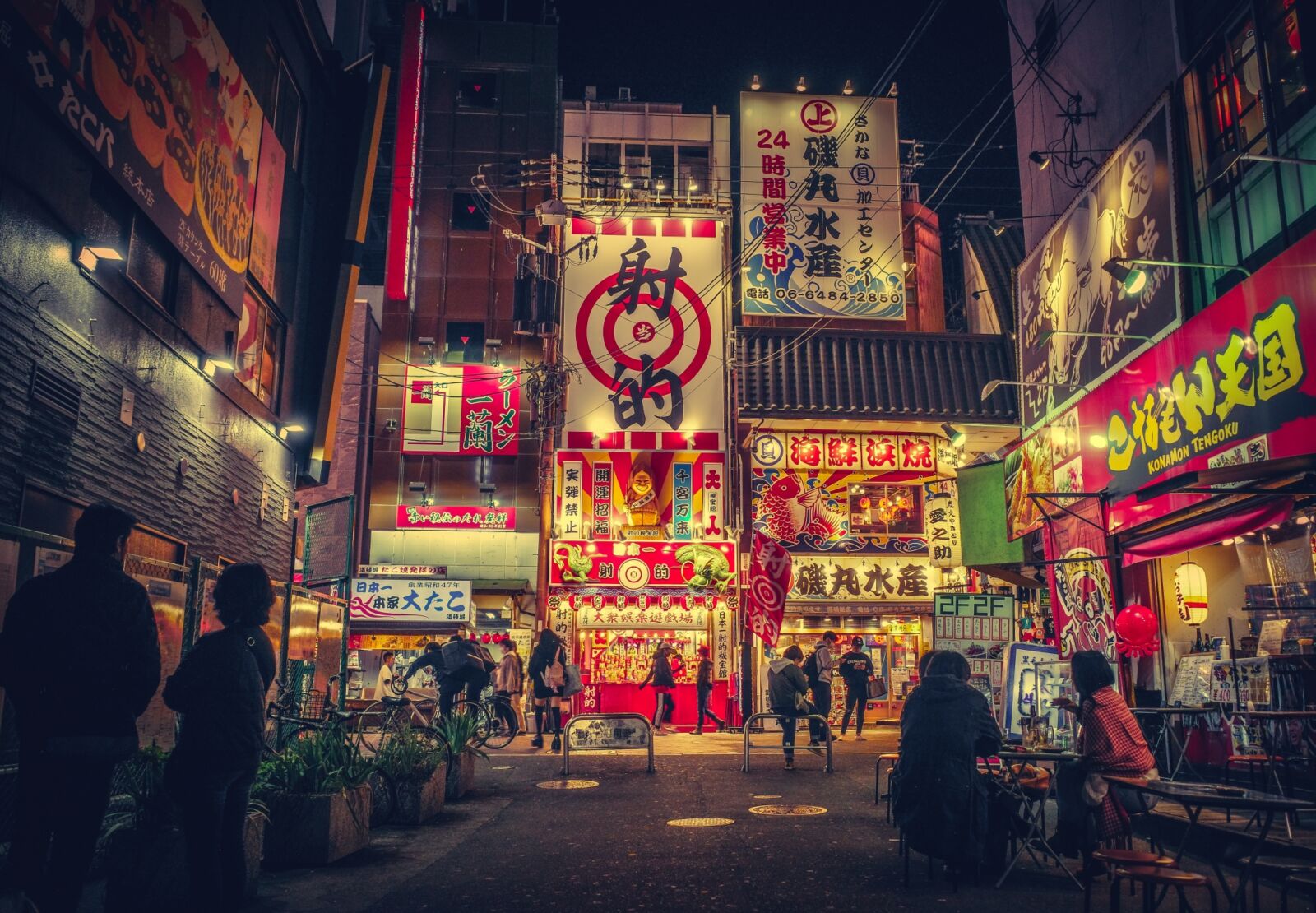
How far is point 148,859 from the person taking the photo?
5805 mm

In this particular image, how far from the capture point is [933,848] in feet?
22.1

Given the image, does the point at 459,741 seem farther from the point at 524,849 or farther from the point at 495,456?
the point at 495,456

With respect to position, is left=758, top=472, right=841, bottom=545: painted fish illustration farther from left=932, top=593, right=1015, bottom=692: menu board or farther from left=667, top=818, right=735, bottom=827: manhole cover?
left=667, top=818, right=735, bottom=827: manhole cover

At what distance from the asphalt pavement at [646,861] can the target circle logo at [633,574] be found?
10.6 meters

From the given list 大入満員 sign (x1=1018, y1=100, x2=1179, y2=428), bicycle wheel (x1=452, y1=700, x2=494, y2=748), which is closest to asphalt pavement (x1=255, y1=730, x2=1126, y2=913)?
bicycle wheel (x1=452, y1=700, x2=494, y2=748)

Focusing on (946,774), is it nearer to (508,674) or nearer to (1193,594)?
(1193,594)

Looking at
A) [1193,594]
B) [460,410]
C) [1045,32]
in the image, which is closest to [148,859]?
[1193,594]

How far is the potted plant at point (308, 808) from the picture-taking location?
735 centimetres

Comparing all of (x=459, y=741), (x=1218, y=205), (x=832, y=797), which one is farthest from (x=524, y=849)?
(x=1218, y=205)

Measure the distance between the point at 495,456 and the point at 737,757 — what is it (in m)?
18.5

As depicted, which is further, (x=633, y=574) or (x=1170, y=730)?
(x=633, y=574)

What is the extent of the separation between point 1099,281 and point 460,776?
11.9 metres

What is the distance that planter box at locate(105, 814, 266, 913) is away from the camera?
5746mm

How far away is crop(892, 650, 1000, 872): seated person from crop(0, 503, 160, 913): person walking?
509 cm
